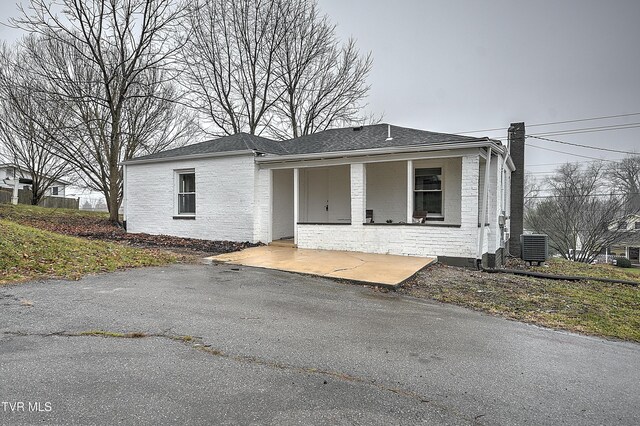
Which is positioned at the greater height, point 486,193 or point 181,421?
point 486,193

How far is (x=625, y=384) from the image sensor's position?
308 cm

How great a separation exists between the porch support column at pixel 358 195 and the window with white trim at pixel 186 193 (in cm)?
626

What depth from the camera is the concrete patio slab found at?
283 inches

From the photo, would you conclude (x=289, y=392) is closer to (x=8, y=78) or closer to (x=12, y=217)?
(x=12, y=217)

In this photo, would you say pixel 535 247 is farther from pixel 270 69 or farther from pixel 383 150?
pixel 270 69

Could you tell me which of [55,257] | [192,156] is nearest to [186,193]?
[192,156]

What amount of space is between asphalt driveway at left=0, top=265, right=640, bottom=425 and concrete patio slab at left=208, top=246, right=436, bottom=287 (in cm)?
181

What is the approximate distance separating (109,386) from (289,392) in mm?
1318

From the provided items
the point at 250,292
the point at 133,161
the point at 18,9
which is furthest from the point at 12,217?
the point at 250,292

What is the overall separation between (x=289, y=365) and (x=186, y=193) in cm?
1146

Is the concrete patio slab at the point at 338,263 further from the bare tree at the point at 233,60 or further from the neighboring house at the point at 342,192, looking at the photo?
the bare tree at the point at 233,60

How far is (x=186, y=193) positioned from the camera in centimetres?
1334

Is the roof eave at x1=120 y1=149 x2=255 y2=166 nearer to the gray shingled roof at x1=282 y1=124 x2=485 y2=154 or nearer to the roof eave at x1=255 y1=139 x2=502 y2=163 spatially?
the roof eave at x1=255 y1=139 x2=502 y2=163

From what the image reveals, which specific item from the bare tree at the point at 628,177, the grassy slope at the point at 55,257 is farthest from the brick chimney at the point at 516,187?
the bare tree at the point at 628,177
